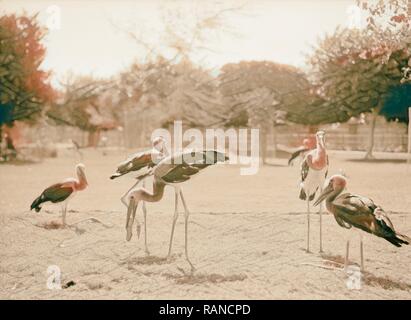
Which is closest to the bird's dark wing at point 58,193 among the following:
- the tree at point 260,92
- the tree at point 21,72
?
the tree at point 21,72

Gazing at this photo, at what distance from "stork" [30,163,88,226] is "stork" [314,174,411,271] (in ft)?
7.25

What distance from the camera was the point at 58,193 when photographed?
4078 mm

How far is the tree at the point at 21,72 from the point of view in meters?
4.85

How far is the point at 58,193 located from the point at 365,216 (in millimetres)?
2724

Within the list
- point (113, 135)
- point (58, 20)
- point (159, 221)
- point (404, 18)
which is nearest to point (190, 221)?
point (159, 221)

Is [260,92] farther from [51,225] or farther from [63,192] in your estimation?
[51,225]

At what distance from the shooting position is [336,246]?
3732 millimetres

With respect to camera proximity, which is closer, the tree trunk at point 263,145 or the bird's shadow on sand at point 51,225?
the bird's shadow on sand at point 51,225

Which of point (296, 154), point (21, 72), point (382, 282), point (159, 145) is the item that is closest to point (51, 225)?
point (159, 145)

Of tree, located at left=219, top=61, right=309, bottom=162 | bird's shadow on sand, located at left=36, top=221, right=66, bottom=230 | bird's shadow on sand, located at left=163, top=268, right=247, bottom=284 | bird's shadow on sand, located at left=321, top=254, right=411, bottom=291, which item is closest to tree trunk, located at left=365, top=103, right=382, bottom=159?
tree, located at left=219, top=61, right=309, bottom=162

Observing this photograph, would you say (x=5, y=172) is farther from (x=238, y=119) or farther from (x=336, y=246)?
(x=336, y=246)

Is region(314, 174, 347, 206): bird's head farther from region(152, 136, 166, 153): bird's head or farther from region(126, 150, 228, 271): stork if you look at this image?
region(152, 136, 166, 153): bird's head

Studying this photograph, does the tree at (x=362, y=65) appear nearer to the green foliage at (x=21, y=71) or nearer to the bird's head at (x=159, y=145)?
the bird's head at (x=159, y=145)

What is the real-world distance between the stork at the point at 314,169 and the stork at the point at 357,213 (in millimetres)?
186
